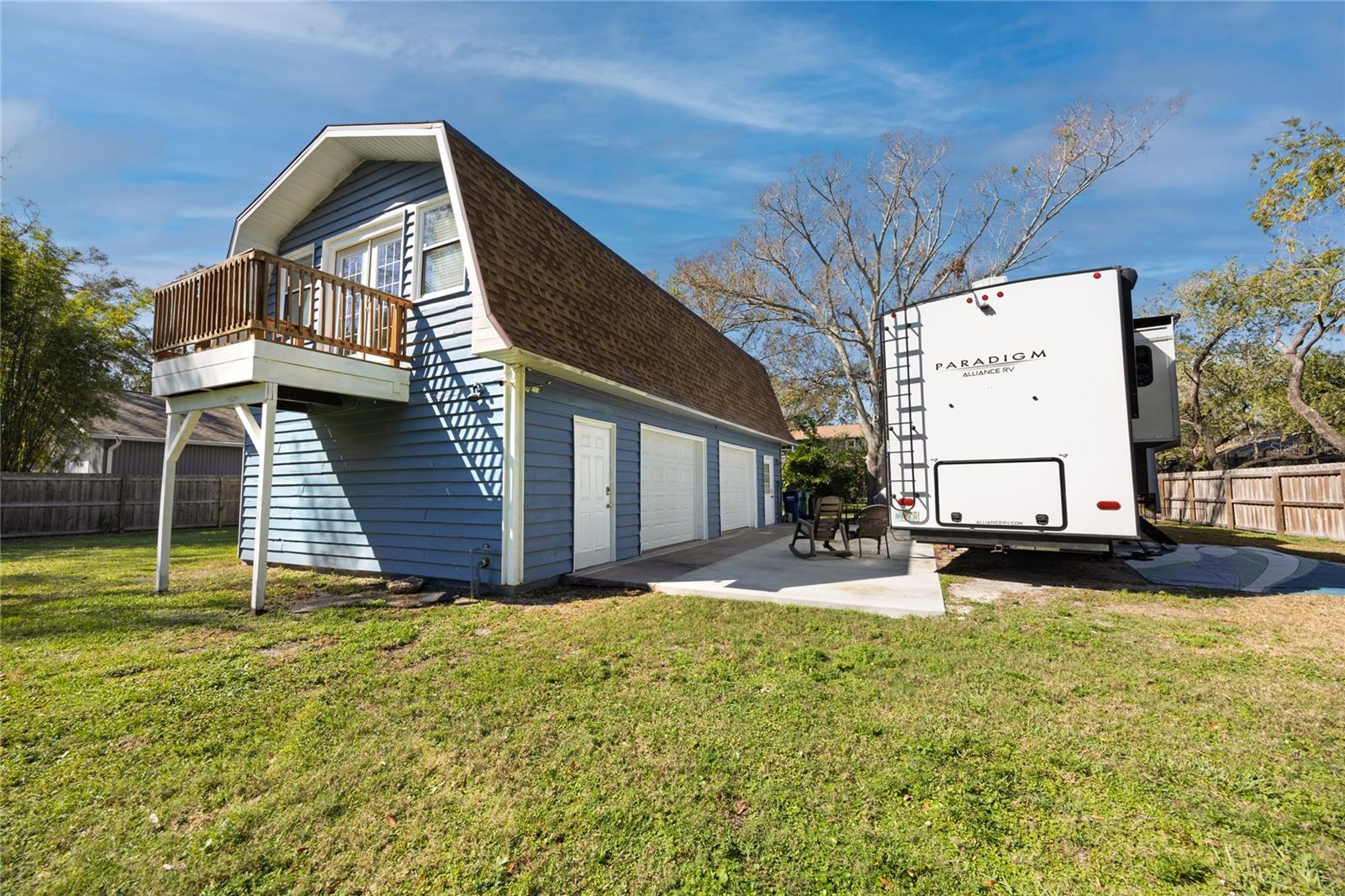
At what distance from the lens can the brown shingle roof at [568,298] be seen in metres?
6.37

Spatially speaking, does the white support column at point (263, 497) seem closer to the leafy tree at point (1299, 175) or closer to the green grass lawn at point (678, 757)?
the green grass lawn at point (678, 757)

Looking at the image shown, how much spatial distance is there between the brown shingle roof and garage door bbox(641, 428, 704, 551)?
88cm

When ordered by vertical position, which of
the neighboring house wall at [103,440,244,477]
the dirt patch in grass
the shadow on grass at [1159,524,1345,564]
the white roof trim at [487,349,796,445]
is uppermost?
the white roof trim at [487,349,796,445]

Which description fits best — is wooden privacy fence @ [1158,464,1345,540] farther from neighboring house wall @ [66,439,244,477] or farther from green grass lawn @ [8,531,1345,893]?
neighboring house wall @ [66,439,244,477]

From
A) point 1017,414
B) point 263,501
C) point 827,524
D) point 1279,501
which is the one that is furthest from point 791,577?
point 1279,501

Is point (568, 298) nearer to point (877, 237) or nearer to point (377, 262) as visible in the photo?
point (377, 262)

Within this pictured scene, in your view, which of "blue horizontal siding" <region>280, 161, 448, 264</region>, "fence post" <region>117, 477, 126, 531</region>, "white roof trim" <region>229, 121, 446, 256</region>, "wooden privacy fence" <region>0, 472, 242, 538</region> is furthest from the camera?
"fence post" <region>117, 477, 126, 531</region>

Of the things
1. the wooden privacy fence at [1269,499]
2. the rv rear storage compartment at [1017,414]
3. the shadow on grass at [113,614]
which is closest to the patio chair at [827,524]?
the rv rear storage compartment at [1017,414]

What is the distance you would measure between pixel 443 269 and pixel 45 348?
14698 millimetres

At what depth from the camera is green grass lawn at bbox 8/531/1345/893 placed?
194cm

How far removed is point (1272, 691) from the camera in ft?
11.3

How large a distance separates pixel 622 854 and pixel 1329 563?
1163 centimetres

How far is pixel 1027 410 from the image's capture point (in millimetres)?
6180

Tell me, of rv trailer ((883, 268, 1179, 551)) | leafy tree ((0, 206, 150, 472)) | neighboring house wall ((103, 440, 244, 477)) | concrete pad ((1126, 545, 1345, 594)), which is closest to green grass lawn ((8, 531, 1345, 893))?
rv trailer ((883, 268, 1179, 551))
